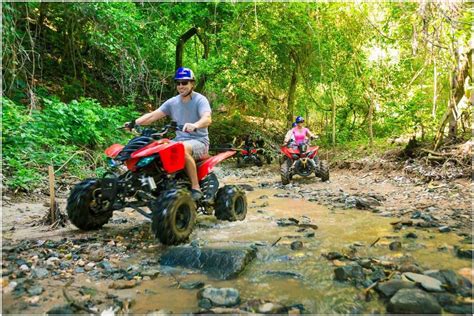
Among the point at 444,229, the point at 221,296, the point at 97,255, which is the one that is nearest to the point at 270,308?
the point at 221,296

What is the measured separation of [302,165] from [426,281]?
754 centimetres

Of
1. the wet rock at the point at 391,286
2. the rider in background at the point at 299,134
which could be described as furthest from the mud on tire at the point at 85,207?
the rider in background at the point at 299,134

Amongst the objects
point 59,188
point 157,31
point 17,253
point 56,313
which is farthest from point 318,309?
point 157,31

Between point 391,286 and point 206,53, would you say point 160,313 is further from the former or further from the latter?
point 206,53

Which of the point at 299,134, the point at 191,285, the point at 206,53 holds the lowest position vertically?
the point at 191,285

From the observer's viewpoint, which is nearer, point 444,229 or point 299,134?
point 444,229

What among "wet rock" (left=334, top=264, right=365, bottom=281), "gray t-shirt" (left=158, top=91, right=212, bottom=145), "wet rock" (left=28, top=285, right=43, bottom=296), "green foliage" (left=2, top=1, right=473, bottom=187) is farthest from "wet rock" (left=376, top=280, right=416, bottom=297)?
"green foliage" (left=2, top=1, right=473, bottom=187)

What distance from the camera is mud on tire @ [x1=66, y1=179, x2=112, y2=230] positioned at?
172 inches

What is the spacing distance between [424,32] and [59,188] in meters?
7.26

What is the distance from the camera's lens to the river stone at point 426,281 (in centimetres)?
271

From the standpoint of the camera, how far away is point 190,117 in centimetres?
505

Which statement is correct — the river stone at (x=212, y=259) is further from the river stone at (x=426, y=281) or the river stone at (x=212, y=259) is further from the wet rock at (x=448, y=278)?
the wet rock at (x=448, y=278)

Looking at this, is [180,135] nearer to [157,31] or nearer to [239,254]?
[239,254]

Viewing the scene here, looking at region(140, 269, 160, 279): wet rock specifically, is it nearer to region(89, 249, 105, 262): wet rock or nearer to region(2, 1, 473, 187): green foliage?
region(89, 249, 105, 262): wet rock
